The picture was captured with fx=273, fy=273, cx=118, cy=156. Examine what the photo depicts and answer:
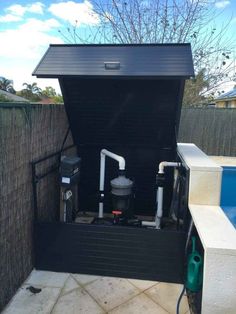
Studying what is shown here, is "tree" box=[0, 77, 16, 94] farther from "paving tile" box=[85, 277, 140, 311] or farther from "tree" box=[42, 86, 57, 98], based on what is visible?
"paving tile" box=[85, 277, 140, 311]

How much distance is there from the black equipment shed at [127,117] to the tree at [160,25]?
22.1 feet

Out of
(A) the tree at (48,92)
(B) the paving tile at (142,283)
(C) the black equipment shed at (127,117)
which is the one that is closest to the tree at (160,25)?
(C) the black equipment shed at (127,117)

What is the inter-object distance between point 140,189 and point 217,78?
25.6 feet

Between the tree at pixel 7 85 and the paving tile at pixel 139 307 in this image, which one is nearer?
the paving tile at pixel 139 307

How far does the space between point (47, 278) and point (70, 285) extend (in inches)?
10.6

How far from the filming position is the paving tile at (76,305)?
7.44 feet

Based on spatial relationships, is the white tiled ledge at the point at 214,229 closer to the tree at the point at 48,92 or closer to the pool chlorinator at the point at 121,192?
the pool chlorinator at the point at 121,192

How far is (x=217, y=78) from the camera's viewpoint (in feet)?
33.8

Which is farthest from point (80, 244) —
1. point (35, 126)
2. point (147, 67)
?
point (147, 67)

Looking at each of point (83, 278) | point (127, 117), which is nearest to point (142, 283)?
point (83, 278)

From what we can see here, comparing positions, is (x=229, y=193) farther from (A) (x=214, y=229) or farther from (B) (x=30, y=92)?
(B) (x=30, y=92)

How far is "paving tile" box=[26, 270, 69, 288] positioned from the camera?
2.64 metres

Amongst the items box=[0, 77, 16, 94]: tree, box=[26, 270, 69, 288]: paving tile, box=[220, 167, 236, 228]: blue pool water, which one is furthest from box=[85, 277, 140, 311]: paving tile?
box=[0, 77, 16, 94]: tree

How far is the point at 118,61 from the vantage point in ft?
8.87
